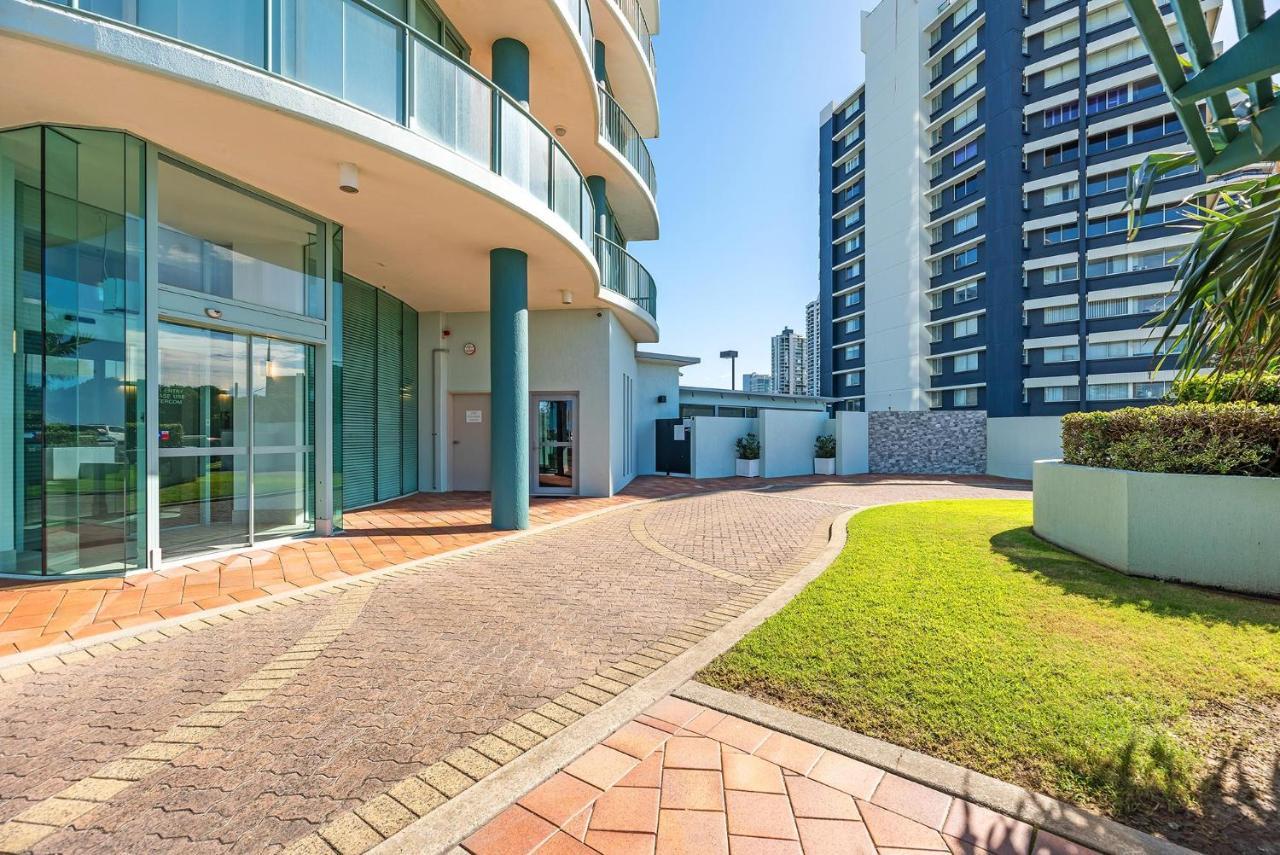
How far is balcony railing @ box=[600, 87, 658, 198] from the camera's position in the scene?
1163 centimetres

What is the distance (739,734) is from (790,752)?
276 millimetres

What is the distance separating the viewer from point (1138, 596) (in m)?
4.87

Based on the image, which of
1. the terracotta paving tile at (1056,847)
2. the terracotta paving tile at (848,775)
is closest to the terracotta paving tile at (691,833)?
the terracotta paving tile at (848,775)

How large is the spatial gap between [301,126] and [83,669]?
16.0 ft

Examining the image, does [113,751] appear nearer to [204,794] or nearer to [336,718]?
[204,794]

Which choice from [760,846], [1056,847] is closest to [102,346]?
[760,846]

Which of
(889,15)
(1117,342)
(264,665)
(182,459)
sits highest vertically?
(889,15)

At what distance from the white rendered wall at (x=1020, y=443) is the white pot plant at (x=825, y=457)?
244 inches

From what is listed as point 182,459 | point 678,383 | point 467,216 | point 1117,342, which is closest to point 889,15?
point 1117,342

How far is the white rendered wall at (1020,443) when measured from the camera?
17594 mm

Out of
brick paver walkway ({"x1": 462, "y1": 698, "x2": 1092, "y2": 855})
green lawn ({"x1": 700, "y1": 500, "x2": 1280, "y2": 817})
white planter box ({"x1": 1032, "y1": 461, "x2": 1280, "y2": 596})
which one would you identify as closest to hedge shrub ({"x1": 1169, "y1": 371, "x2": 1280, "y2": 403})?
white planter box ({"x1": 1032, "y1": 461, "x2": 1280, "y2": 596})

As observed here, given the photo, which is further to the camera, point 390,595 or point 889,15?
point 889,15

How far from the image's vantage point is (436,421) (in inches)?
477

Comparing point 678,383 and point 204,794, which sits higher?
point 678,383
